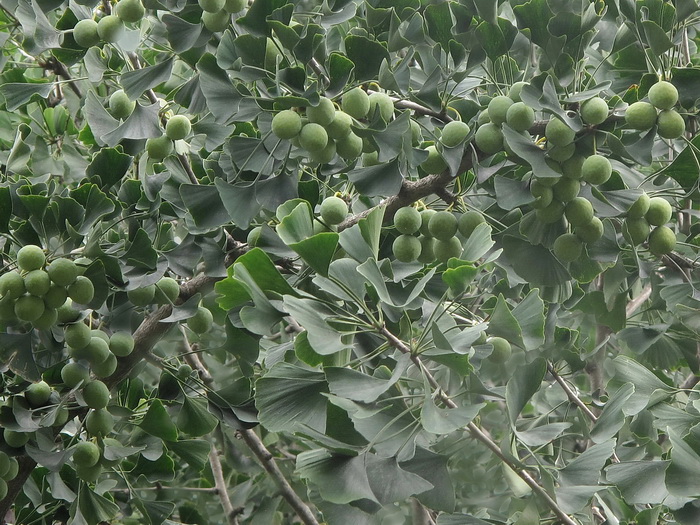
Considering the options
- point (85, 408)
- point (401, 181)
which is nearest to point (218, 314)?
point (85, 408)

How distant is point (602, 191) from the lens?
4.63 ft

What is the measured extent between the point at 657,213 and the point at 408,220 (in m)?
0.46

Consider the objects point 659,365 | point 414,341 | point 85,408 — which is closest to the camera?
point 414,341

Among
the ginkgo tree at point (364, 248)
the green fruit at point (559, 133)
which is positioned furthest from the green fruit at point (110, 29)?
the green fruit at point (559, 133)

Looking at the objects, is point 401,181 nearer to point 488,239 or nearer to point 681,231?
point 488,239

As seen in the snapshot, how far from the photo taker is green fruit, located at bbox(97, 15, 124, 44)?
4.80ft

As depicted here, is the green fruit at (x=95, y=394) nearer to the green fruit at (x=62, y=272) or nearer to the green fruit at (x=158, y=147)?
the green fruit at (x=62, y=272)

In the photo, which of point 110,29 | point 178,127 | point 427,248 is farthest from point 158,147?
point 427,248

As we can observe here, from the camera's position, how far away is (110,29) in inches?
57.8

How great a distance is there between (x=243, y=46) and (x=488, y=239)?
0.50 meters

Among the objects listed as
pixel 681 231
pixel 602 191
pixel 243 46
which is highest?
pixel 243 46

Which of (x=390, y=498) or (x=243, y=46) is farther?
(x=243, y=46)

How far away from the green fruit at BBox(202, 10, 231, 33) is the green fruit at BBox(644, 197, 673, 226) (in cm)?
85

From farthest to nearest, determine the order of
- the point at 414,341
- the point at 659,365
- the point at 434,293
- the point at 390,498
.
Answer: the point at 659,365 → the point at 434,293 → the point at 414,341 → the point at 390,498
